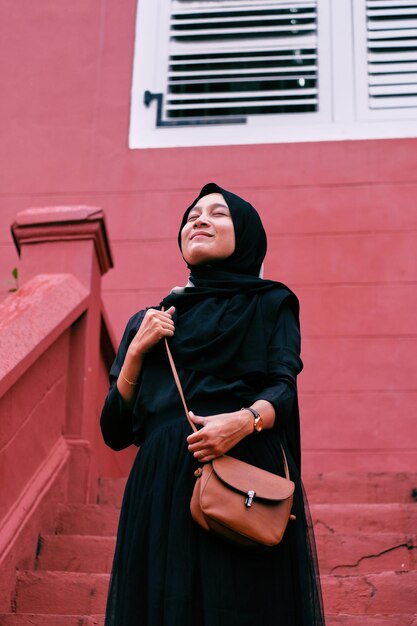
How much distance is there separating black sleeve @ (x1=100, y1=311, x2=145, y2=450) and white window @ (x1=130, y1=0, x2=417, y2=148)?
13.8ft

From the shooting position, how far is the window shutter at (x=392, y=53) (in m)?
6.87

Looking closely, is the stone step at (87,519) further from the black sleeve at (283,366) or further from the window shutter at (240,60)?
the window shutter at (240,60)

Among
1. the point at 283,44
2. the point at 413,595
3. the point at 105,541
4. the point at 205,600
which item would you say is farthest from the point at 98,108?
the point at 205,600

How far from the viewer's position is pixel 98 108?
7.03 metres

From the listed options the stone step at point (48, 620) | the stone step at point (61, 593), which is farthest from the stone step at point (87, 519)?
the stone step at point (48, 620)

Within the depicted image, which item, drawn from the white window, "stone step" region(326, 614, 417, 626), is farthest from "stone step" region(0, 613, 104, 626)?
the white window

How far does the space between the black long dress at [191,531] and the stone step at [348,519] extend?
151 cm

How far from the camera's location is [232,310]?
8.94 feet

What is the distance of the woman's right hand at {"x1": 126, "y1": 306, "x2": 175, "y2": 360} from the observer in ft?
8.75

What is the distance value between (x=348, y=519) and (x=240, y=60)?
152 inches

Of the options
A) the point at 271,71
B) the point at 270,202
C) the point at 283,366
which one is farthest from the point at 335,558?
the point at 271,71

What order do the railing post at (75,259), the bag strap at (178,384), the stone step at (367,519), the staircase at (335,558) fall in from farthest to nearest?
the railing post at (75,259) → the stone step at (367,519) → the staircase at (335,558) → the bag strap at (178,384)

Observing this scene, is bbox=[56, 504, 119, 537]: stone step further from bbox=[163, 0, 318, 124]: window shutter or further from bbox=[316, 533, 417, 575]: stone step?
bbox=[163, 0, 318, 124]: window shutter

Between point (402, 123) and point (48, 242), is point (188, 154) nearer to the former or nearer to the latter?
point (402, 123)
